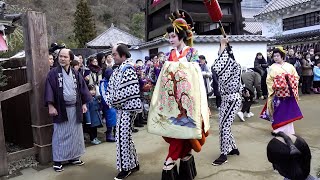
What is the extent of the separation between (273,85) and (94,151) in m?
3.26

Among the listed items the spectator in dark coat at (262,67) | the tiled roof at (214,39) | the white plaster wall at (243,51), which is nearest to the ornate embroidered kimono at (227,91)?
the spectator in dark coat at (262,67)

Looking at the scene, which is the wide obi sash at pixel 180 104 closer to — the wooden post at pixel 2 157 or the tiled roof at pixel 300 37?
the wooden post at pixel 2 157

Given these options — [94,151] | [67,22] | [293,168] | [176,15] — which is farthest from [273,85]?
[67,22]

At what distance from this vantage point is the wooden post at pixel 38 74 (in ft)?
15.1

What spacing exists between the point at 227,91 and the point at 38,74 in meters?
2.84

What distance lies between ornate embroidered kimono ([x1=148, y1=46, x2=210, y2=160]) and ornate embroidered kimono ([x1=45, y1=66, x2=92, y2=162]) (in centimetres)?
142

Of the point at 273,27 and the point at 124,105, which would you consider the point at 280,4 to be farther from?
the point at 124,105

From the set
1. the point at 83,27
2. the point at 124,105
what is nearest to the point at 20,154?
the point at 124,105

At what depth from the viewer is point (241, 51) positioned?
12.3 m

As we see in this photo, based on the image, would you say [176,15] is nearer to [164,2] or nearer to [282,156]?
[282,156]

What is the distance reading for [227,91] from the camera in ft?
14.8

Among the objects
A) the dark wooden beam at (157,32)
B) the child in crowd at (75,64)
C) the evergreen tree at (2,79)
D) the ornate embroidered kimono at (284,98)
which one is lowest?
the ornate embroidered kimono at (284,98)

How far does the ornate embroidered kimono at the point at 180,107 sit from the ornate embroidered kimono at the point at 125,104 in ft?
1.23

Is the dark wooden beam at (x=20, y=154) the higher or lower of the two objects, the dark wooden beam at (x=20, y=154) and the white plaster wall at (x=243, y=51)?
the lower
